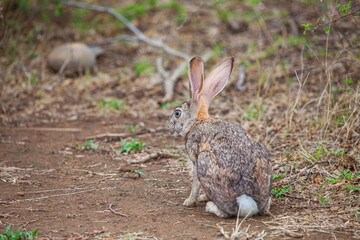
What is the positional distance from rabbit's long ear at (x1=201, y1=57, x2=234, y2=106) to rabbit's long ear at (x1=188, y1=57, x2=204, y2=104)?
13 centimetres

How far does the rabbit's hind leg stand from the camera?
4.41 meters

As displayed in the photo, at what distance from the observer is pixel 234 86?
31.7 feet

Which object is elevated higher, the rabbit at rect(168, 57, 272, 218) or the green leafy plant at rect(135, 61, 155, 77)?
the green leafy plant at rect(135, 61, 155, 77)

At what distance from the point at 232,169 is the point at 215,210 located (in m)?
0.53

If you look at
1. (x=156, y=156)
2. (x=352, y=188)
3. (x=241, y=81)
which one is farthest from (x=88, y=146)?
(x=241, y=81)

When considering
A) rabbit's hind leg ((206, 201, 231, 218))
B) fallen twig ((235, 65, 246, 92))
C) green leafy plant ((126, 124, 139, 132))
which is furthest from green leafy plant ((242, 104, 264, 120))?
rabbit's hind leg ((206, 201, 231, 218))

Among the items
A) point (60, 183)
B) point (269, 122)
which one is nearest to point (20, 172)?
point (60, 183)

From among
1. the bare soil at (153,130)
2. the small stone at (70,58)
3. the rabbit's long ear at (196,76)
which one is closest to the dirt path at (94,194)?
the bare soil at (153,130)

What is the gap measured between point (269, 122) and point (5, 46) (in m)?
5.76

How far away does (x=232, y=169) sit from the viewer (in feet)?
14.0

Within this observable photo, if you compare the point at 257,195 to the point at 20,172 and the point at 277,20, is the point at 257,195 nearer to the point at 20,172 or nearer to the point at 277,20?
the point at 20,172

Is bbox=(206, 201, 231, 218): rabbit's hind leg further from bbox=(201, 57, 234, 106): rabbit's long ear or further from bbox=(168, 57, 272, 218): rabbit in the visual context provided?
bbox=(201, 57, 234, 106): rabbit's long ear

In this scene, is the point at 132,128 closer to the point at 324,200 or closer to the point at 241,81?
the point at 241,81

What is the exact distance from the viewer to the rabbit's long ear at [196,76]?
16.4ft
